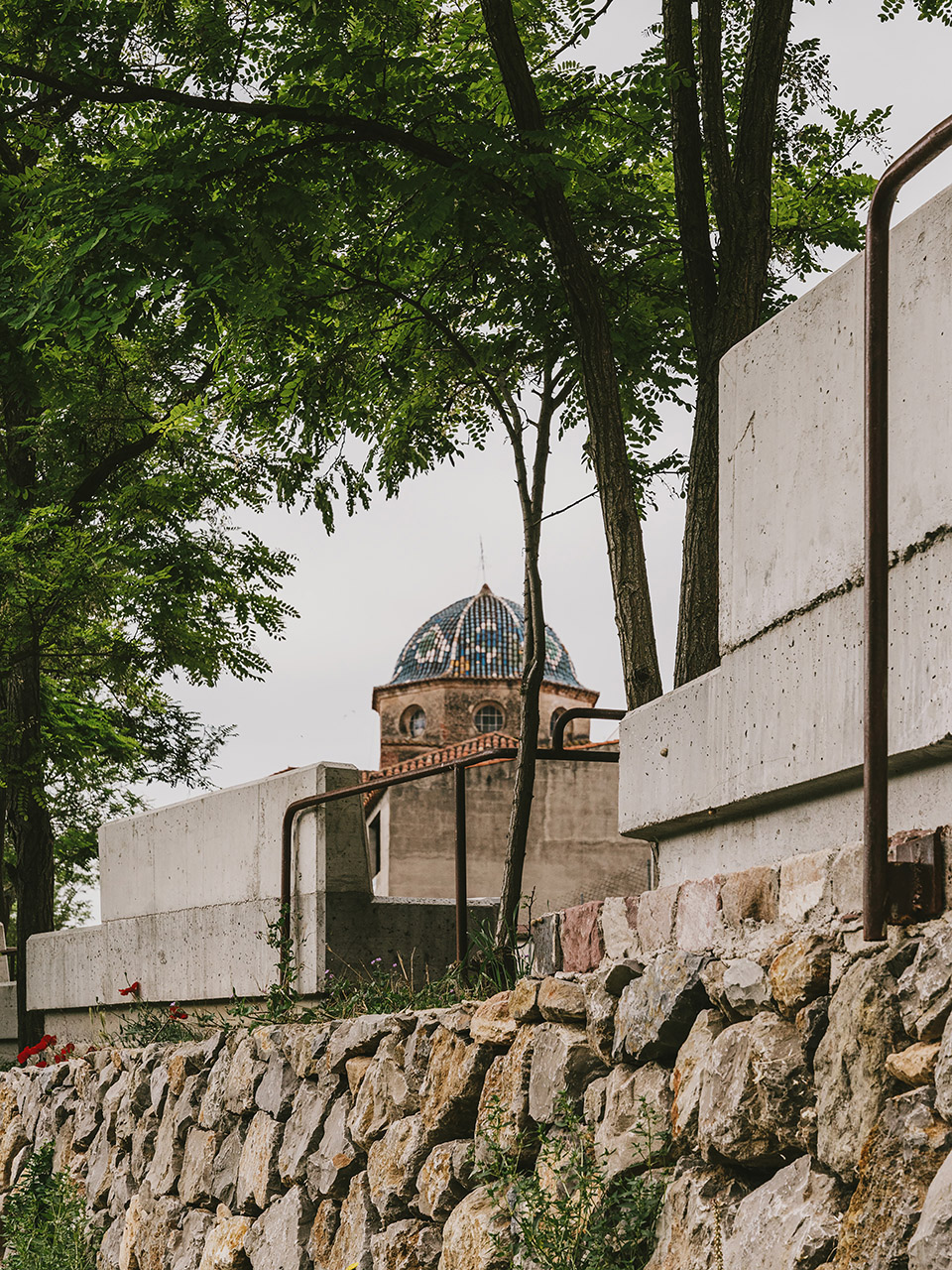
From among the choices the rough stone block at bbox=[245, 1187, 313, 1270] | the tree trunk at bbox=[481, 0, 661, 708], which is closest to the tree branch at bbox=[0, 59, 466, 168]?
the tree trunk at bbox=[481, 0, 661, 708]

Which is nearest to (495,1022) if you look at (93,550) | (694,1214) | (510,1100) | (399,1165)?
(510,1100)

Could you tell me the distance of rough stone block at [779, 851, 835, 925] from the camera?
351cm

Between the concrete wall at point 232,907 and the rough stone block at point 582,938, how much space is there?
2.69 m

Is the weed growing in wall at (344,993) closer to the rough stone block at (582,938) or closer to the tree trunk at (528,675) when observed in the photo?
the tree trunk at (528,675)

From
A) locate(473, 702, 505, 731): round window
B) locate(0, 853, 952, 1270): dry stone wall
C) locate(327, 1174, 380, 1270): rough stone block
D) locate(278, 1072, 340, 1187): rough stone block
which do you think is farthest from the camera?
locate(473, 702, 505, 731): round window

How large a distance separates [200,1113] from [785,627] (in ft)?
17.1

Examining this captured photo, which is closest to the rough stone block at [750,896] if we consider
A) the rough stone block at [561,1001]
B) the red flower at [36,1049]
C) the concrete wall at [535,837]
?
the rough stone block at [561,1001]

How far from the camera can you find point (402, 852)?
28.0 metres

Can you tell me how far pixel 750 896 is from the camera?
3900 millimetres

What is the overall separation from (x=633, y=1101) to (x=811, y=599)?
156 centimetres

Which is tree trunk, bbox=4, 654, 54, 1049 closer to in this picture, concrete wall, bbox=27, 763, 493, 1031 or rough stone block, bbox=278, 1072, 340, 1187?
concrete wall, bbox=27, 763, 493, 1031

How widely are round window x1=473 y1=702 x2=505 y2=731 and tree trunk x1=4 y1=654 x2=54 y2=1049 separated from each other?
106ft

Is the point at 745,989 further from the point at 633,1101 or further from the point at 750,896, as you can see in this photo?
the point at 633,1101

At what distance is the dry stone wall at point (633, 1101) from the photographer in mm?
2912
